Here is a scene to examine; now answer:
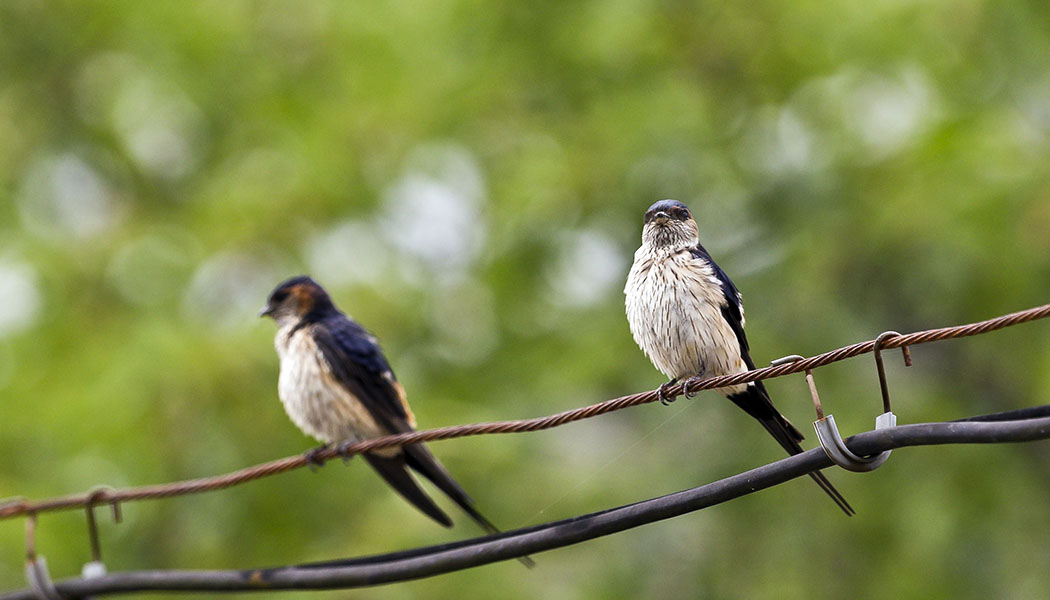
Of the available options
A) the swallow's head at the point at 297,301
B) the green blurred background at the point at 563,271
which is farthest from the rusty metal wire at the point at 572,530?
the green blurred background at the point at 563,271

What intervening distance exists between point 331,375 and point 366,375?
0.21m

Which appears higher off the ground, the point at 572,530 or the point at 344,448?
the point at 344,448

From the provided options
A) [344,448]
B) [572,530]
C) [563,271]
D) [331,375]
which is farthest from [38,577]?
[563,271]

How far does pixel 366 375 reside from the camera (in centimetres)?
585

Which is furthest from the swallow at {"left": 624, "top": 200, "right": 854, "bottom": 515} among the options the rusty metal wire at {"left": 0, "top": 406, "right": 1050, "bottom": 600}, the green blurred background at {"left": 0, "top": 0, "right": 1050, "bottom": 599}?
the green blurred background at {"left": 0, "top": 0, "right": 1050, "bottom": 599}

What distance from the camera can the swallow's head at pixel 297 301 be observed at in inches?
239

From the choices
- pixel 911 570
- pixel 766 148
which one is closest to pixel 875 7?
pixel 766 148

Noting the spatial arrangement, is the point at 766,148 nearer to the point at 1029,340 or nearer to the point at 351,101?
the point at 1029,340

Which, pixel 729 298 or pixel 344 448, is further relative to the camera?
pixel 344 448

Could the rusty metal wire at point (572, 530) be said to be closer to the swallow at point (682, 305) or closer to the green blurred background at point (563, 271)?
the swallow at point (682, 305)

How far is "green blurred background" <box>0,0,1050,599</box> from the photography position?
6.96 metres

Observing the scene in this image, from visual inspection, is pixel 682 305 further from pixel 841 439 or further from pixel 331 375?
pixel 331 375

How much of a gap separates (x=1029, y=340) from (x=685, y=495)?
4.78 metres

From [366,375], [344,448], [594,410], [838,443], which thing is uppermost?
[366,375]
